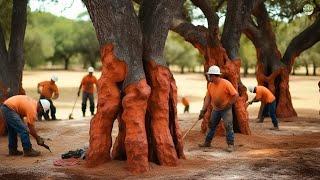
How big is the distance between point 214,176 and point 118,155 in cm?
197

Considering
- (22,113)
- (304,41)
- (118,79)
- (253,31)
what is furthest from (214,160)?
(304,41)

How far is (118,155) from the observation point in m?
8.47

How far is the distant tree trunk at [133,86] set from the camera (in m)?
7.89

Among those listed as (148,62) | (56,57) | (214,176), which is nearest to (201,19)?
(148,62)

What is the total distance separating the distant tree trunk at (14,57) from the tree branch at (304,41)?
9966mm

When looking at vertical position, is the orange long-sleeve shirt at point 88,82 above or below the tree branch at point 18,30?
below

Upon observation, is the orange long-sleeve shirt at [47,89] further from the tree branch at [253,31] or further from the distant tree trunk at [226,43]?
the tree branch at [253,31]

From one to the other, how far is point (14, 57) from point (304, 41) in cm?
1058

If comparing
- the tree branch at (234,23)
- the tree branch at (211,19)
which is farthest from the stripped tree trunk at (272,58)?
the tree branch at (211,19)

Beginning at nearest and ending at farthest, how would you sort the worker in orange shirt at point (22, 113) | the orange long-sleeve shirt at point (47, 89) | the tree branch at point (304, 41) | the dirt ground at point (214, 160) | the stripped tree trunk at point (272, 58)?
1. the dirt ground at point (214, 160)
2. the worker in orange shirt at point (22, 113)
3. the orange long-sleeve shirt at point (47, 89)
4. the tree branch at point (304, 41)
5. the stripped tree trunk at point (272, 58)

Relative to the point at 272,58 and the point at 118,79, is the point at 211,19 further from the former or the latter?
the point at 272,58

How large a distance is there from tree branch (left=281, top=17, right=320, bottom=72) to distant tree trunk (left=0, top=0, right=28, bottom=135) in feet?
32.7

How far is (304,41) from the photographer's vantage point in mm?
17609

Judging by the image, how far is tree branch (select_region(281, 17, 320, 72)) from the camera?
674 inches
